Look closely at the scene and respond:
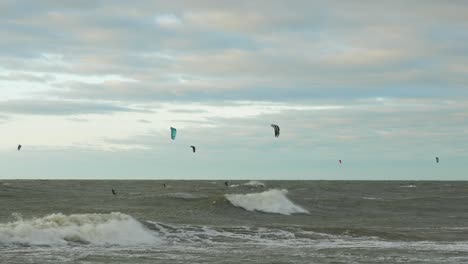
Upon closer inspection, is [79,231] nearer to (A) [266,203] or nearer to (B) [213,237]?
(B) [213,237]

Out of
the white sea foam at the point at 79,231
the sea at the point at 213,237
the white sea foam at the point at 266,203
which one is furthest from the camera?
the white sea foam at the point at 266,203

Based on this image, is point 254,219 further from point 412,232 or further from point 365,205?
point 365,205

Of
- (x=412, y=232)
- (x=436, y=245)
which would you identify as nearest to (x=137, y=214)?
(x=412, y=232)

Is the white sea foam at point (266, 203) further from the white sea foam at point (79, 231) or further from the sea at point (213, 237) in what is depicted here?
the white sea foam at point (79, 231)

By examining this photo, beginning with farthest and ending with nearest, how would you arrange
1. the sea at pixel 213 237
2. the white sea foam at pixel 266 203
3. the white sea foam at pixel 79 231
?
the white sea foam at pixel 266 203 → the white sea foam at pixel 79 231 → the sea at pixel 213 237

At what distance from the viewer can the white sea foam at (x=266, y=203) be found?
140 feet

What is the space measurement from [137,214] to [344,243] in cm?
1464

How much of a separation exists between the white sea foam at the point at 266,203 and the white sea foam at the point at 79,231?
15805 millimetres

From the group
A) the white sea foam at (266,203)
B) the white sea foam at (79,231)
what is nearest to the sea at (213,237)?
the white sea foam at (79,231)

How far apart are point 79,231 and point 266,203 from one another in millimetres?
21615

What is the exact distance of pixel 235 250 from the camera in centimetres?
2162

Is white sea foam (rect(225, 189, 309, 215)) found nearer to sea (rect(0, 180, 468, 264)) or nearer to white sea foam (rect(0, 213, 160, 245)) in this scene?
sea (rect(0, 180, 468, 264))

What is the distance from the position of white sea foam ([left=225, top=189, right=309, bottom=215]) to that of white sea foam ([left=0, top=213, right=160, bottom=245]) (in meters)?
15.8

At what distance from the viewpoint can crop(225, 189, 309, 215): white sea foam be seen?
140ft
